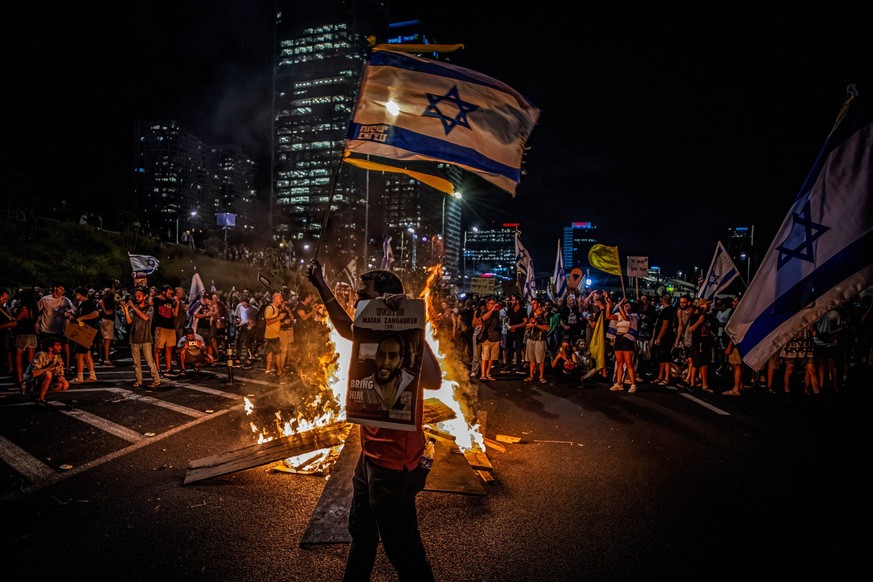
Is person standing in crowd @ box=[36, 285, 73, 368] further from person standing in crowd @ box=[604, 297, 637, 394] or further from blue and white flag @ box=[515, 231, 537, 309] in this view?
blue and white flag @ box=[515, 231, 537, 309]

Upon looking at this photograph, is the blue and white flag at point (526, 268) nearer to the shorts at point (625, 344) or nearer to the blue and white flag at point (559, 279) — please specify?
the blue and white flag at point (559, 279)

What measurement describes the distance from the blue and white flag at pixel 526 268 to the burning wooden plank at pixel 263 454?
41.7 ft

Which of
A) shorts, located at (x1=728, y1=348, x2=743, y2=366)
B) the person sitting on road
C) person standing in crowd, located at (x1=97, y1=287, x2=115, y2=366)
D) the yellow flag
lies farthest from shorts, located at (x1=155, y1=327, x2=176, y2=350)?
the yellow flag

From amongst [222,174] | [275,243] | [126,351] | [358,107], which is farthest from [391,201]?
[358,107]

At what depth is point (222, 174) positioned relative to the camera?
14562 centimetres

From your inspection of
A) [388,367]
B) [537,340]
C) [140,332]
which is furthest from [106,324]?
[388,367]

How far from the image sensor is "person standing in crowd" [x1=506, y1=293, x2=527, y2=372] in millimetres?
12841

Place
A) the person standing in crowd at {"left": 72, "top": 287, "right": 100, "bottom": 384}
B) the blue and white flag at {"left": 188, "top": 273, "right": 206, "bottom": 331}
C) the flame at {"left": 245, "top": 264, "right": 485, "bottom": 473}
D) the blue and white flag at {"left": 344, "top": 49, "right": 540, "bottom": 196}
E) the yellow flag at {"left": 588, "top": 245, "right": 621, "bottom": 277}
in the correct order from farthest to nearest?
1. the yellow flag at {"left": 588, "top": 245, "right": 621, "bottom": 277}
2. the blue and white flag at {"left": 188, "top": 273, "right": 206, "bottom": 331}
3. the person standing in crowd at {"left": 72, "top": 287, "right": 100, "bottom": 384}
4. the flame at {"left": 245, "top": 264, "right": 485, "bottom": 473}
5. the blue and white flag at {"left": 344, "top": 49, "right": 540, "bottom": 196}

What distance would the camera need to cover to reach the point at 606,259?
1587cm

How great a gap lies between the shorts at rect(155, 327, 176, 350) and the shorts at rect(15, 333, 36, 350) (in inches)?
82.9

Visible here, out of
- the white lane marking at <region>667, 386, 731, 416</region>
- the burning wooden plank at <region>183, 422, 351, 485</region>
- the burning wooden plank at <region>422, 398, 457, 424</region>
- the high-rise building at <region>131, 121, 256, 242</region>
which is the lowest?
the white lane marking at <region>667, 386, 731, 416</region>

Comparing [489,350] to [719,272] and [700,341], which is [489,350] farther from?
[719,272]

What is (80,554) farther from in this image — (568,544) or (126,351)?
(126,351)

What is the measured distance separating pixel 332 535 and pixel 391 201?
159 m
